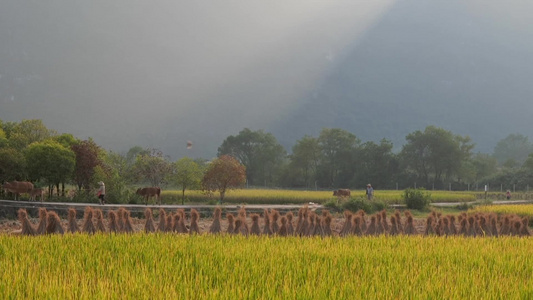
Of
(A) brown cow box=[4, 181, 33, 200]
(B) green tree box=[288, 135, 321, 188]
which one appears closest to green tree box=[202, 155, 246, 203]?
(A) brown cow box=[4, 181, 33, 200]

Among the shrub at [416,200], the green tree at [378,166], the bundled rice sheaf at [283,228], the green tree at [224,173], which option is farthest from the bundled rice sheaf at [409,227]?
A: the green tree at [378,166]

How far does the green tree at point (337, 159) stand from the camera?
273 feet

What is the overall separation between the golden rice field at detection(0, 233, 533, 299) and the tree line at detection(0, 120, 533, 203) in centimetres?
2699

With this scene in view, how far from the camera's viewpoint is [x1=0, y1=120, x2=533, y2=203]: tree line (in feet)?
113

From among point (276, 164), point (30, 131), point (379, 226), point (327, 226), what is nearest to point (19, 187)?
point (30, 131)

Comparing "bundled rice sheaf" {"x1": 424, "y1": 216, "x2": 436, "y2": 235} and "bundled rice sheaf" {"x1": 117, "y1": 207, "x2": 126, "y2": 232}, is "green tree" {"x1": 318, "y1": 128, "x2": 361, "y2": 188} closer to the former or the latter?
"bundled rice sheaf" {"x1": 424, "y1": 216, "x2": 436, "y2": 235}

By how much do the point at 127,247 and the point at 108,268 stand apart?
1.98 metres

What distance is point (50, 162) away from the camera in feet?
109

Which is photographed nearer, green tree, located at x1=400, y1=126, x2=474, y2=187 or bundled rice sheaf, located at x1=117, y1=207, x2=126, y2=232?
bundled rice sheaf, located at x1=117, y1=207, x2=126, y2=232

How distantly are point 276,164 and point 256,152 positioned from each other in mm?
5840

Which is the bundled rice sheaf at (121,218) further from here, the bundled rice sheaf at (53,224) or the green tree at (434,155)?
the green tree at (434,155)

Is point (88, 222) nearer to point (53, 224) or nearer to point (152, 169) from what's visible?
point (53, 224)

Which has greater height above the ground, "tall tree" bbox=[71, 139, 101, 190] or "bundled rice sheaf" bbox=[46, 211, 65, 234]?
"tall tree" bbox=[71, 139, 101, 190]

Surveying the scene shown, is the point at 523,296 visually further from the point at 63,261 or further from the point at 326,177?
the point at 326,177
